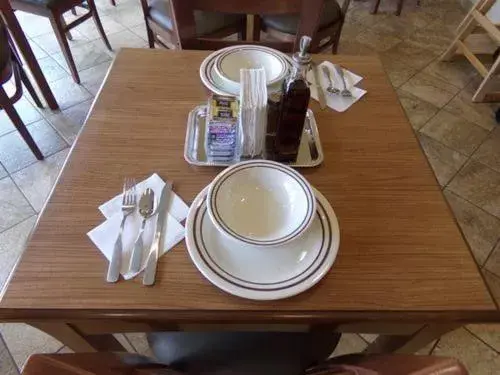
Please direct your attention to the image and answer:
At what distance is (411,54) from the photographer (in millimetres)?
2451

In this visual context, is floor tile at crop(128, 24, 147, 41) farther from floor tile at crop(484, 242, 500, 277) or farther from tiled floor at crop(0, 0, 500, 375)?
floor tile at crop(484, 242, 500, 277)

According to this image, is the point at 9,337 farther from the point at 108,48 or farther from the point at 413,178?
the point at 108,48

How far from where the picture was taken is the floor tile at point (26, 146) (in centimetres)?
169

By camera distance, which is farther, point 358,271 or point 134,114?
point 134,114

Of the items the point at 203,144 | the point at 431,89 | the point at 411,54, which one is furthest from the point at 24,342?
the point at 411,54

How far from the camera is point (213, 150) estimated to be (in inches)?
28.0

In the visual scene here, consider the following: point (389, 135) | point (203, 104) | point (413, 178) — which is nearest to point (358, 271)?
point (413, 178)

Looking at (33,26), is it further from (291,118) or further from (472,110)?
(472,110)

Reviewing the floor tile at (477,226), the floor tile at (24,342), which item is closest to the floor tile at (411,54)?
the floor tile at (477,226)

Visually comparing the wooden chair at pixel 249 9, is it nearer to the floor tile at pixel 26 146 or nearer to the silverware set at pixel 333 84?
the silverware set at pixel 333 84

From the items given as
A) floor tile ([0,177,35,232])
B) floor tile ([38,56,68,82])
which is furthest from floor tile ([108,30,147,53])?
floor tile ([0,177,35,232])

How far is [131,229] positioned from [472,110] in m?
2.18

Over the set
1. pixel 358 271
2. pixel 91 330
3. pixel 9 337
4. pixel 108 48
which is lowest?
pixel 9 337

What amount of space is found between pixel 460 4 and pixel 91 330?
3661 mm
